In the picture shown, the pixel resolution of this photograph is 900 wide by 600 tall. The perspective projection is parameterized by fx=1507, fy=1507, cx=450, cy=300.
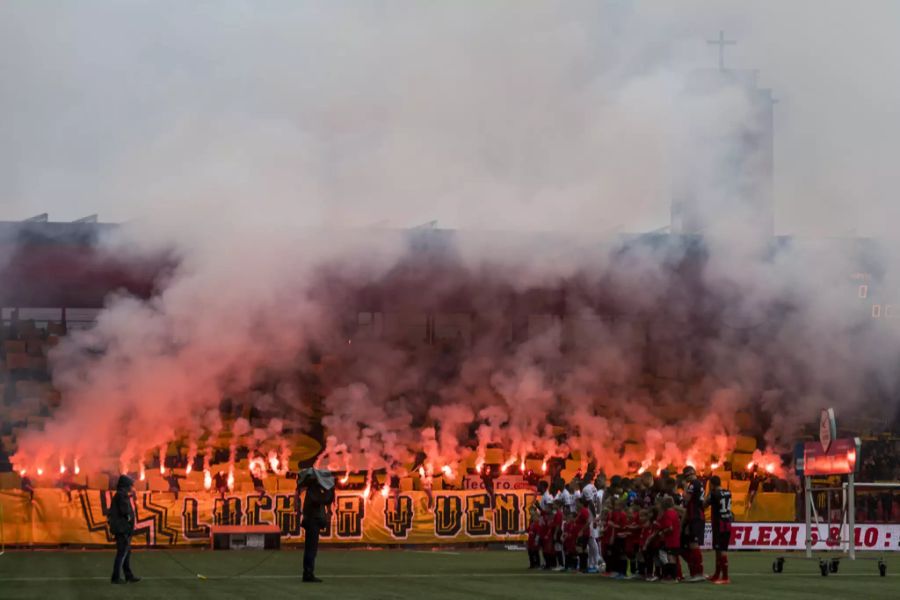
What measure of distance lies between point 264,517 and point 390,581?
19761 millimetres

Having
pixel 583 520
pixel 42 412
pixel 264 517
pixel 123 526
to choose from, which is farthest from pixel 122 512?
pixel 264 517

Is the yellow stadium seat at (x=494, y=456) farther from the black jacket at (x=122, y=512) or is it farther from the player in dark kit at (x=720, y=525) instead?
the black jacket at (x=122, y=512)

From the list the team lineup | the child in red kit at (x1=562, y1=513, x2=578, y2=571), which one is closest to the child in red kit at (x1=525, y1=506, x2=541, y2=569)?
the team lineup

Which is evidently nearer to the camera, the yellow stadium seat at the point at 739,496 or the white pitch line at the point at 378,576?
the white pitch line at the point at 378,576

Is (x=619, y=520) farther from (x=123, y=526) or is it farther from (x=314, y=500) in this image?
(x=123, y=526)

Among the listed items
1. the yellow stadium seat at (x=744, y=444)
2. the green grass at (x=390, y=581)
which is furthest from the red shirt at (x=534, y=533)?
Result: the yellow stadium seat at (x=744, y=444)

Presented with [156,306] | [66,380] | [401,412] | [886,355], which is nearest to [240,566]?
[156,306]

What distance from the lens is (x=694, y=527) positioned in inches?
961

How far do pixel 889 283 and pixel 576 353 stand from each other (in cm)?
1104

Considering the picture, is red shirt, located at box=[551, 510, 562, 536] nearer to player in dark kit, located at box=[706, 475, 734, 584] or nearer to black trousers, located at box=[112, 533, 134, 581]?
player in dark kit, located at box=[706, 475, 734, 584]

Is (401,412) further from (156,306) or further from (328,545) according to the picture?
(156,306)

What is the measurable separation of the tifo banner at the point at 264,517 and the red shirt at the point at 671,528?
19454 mm

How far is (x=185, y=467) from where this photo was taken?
42.5m

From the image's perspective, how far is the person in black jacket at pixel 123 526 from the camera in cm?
2250
